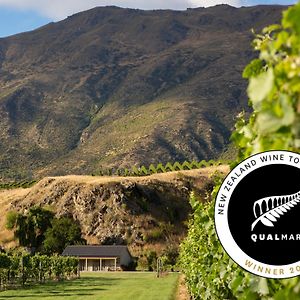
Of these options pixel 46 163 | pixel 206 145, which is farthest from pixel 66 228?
pixel 206 145

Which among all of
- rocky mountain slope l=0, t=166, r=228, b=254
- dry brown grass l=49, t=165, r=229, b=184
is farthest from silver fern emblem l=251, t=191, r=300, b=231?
dry brown grass l=49, t=165, r=229, b=184

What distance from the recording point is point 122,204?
96938 mm

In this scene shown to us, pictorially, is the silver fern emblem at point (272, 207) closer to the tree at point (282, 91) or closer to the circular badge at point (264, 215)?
the circular badge at point (264, 215)

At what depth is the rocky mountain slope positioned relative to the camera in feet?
308

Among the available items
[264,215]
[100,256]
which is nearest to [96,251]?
[100,256]

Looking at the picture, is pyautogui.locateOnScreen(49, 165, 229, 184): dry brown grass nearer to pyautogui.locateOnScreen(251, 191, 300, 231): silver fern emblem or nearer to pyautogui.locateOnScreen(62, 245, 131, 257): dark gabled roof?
pyautogui.locateOnScreen(62, 245, 131, 257): dark gabled roof

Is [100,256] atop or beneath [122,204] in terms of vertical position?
beneath

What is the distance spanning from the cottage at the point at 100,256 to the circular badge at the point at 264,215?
3124 inches

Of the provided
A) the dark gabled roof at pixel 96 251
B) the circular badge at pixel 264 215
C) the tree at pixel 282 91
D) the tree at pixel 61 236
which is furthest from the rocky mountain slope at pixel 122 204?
the tree at pixel 282 91

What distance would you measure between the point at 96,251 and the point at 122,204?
14.5m

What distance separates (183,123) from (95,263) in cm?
9651

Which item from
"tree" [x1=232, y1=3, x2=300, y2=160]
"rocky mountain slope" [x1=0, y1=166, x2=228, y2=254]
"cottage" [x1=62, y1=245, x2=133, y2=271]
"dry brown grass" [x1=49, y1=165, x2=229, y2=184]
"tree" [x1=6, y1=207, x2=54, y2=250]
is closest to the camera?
A: "tree" [x1=232, y1=3, x2=300, y2=160]

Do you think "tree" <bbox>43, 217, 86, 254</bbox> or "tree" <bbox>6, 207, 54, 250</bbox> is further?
"tree" <bbox>6, 207, 54, 250</bbox>

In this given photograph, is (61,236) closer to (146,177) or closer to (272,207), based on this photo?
(146,177)
